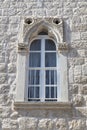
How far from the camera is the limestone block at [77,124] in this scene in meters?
8.28

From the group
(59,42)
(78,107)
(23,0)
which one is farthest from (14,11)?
(78,107)

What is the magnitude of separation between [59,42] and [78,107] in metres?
1.78

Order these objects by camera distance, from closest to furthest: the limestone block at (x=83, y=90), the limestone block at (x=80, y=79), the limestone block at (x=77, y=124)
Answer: the limestone block at (x=77, y=124) < the limestone block at (x=83, y=90) < the limestone block at (x=80, y=79)

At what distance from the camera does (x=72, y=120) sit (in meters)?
8.38

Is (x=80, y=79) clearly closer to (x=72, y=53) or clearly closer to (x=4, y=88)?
(x=72, y=53)

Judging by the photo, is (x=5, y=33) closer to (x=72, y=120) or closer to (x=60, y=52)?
(x=60, y=52)

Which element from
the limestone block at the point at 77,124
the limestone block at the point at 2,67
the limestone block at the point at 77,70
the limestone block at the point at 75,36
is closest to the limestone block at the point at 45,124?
the limestone block at the point at 77,124

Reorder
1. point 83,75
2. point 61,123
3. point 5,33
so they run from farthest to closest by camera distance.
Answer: point 5,33 < point 83,75 < point 61,123

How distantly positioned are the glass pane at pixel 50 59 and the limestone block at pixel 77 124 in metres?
1.64

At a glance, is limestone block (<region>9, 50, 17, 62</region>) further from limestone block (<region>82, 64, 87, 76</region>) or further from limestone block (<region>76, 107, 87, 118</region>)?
limestone block (<region>76, 107, 87, 118</region>)

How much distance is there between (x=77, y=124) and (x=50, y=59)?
6.19 ft

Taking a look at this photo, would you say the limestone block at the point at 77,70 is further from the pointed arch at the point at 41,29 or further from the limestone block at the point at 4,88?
the limestone block at the point at 4,88

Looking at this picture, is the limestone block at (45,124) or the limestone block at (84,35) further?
the limestone block at (84,35)

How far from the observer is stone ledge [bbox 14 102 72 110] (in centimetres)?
847
